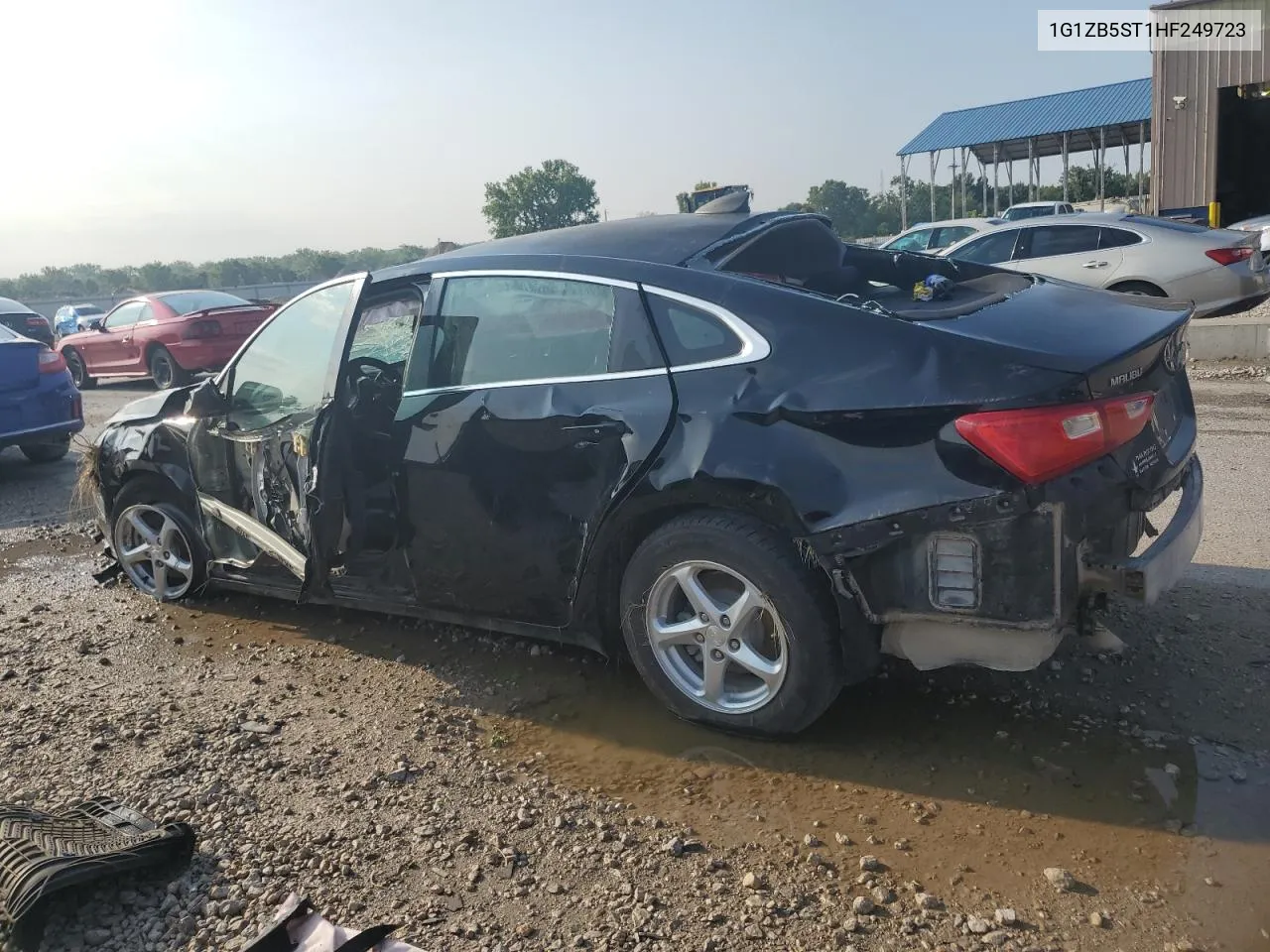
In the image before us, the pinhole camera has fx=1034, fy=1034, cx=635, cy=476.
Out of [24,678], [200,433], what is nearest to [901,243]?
[200,433]

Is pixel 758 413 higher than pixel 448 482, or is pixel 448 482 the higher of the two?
pixel 758 413

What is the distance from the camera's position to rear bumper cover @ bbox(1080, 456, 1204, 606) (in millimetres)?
3018

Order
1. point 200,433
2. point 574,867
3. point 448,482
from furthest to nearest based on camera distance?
point 200,433, point 448,482, point 574,867

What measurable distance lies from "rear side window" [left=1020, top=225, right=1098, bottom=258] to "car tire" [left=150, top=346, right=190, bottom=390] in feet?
36.9

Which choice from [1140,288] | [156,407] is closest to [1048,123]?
[1140,288]

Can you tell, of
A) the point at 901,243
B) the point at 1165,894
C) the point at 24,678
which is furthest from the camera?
the point at 901,243

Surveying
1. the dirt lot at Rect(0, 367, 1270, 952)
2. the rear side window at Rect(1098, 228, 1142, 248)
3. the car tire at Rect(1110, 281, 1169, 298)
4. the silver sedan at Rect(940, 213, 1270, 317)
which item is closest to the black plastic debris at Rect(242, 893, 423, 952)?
the dirt lot at Rect(0, 367, 1270, 952)

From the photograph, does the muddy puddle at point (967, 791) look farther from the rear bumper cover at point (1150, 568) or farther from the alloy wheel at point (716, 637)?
the rear bumper cover at point (1150, 568)

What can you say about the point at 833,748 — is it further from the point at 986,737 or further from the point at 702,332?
the point at 702,332

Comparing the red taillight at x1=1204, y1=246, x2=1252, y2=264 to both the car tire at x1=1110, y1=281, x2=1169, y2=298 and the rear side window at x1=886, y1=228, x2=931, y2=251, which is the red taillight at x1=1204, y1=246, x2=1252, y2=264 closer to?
the car tire at x1=1110, y1=281, x2=1169, y2=298

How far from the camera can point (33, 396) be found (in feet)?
29.1

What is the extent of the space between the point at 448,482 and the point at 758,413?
52.8 inches

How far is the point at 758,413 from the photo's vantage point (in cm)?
325

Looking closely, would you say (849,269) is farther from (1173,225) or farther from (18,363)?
(1173,225)
